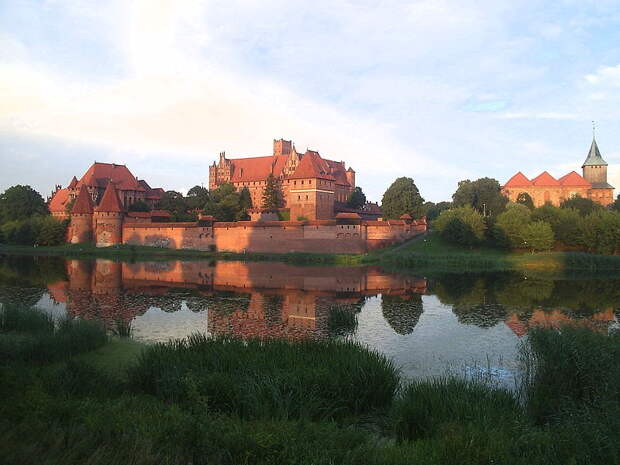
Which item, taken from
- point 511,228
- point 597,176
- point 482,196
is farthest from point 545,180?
point 511,228

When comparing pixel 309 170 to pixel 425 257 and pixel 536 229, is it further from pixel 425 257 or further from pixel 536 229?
pixel 536 229

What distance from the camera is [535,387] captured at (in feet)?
19.5

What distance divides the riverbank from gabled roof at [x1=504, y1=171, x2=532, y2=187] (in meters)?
21.2

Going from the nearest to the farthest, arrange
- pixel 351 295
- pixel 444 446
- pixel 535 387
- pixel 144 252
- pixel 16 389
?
pixel 444 446 → pixel 16 389 → pixel 535 387 → pixel 351 295 → pixel 144 252

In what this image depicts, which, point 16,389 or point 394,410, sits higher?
point 16,389

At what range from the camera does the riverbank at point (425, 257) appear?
25812 mm

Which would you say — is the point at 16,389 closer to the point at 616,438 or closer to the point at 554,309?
the point at 616,438

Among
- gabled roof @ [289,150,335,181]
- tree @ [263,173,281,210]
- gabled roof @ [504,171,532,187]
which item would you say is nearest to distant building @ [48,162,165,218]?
tree @ [263,173,281,210]

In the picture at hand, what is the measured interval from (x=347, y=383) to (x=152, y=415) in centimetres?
217

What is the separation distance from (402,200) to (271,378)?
34.0 m

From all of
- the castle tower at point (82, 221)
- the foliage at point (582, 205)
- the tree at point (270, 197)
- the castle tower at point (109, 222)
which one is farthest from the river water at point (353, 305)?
the tree at point (270, 197)

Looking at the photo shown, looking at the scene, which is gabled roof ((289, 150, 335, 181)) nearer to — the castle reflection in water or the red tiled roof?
the castle reflection in water

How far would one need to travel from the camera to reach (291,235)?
32844 mm

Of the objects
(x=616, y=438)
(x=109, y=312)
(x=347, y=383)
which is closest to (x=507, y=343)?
(x=347, y=383)
